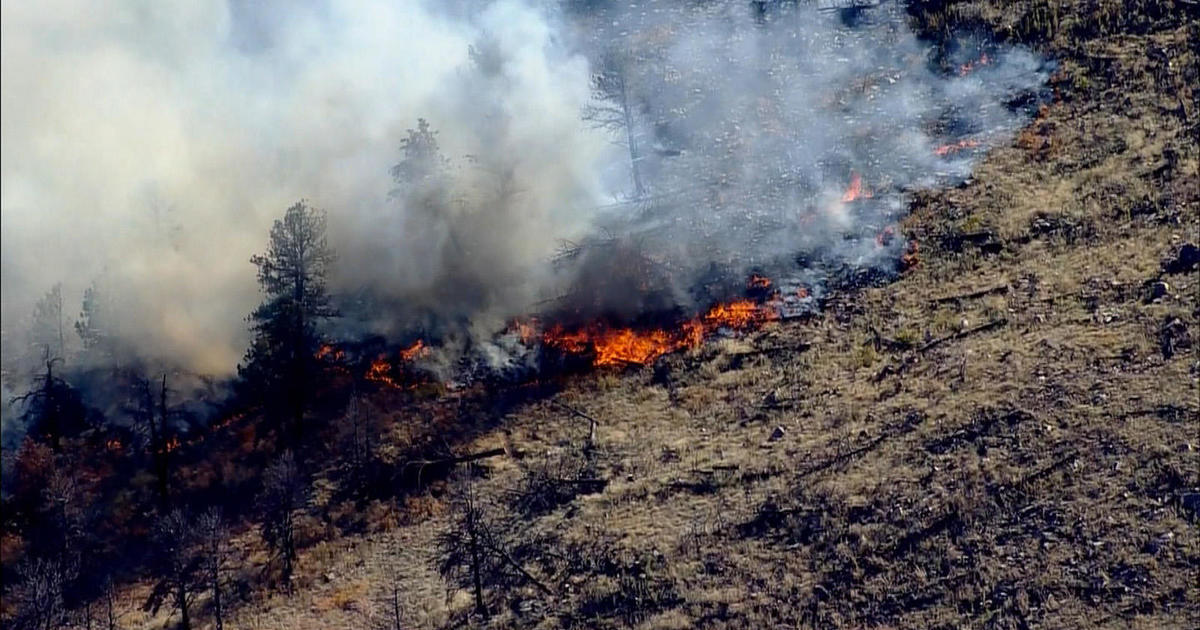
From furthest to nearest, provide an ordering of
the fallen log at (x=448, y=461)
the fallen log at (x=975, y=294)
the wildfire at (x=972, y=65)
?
1. the wildfire at (x=972, y=65)
2. the fallen log at (x=975, y=294)
3. the fallen log at (x=448, y=461)

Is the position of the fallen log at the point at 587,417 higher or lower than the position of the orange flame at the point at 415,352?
lower

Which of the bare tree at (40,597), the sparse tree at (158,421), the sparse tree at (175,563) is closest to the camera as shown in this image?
the bare tree at (40,597)

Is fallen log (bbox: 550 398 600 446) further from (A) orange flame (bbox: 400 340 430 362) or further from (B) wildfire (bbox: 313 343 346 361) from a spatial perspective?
(B) wildfire (bbox: 313 343 346 361)

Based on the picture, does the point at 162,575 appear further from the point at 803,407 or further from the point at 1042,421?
the point at 1042,421

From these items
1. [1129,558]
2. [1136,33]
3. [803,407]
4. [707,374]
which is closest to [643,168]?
[707,374]

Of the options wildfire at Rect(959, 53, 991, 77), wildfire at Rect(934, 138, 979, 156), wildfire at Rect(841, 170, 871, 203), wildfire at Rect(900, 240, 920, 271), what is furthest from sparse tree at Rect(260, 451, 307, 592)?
wildfire at Rect(959, 53, 991, 77)

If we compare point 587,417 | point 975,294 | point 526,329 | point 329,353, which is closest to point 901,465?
point 975,294

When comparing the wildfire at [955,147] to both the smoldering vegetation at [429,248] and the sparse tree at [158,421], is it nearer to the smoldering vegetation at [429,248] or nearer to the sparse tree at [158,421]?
the smoldering vegetation at [429,248]

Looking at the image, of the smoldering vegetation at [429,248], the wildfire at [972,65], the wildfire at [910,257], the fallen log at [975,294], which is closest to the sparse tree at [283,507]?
the smoldering vegetation at [429,248]

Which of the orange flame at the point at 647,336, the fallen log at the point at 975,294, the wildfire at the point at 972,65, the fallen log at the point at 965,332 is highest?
the wildfire at the point at 972,65
